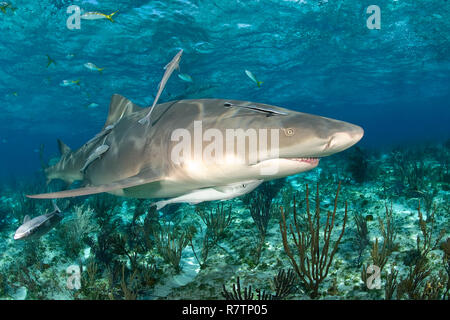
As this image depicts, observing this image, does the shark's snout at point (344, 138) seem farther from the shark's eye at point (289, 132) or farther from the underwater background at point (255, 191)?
the underwater background at point (255, 191)

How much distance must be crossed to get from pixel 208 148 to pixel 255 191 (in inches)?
212

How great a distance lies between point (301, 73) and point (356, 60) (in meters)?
5.47

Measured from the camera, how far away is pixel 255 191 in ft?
25.8

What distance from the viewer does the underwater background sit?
393 centimetres

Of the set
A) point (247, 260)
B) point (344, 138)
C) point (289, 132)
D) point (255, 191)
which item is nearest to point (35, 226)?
point (247, 260)

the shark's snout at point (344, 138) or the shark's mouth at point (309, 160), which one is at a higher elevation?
the shark's snout at point (344, 138)

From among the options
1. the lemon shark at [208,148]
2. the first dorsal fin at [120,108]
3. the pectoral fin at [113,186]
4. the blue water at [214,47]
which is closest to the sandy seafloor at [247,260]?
the lemon shark at [208,148]

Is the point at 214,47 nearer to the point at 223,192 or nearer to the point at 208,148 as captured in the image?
the point at 223,192

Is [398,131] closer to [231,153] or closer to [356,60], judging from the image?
[356,60]

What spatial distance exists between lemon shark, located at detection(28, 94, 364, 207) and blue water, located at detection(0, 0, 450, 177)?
1106 centimetres

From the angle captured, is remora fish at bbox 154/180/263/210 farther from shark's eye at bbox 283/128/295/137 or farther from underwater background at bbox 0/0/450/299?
shark's eye at bbox 283/128/295/137

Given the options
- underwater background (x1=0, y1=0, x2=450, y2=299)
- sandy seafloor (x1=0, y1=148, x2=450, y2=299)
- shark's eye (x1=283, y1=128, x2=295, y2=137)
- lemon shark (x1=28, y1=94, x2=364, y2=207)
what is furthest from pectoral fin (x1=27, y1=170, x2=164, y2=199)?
sandy seafloor (x1=0, y1=148, x2=450, y2=299)

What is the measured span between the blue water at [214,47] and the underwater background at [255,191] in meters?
0.14

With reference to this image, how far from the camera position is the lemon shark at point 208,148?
224 centimetres
